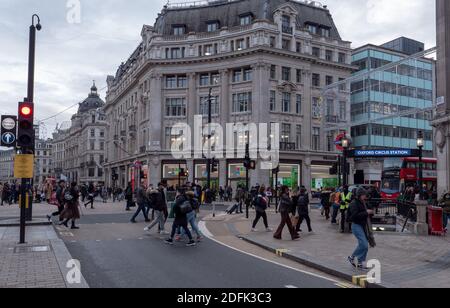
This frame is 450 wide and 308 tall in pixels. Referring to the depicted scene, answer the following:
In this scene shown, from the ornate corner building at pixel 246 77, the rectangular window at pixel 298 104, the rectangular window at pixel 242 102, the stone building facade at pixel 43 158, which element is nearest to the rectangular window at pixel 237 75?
the ornate corner building at pixel 246 77

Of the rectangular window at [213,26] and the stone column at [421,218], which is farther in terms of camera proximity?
the rectangular window at [213,26]

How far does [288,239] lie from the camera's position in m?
14.0

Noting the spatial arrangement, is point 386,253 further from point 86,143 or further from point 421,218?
point 86,143

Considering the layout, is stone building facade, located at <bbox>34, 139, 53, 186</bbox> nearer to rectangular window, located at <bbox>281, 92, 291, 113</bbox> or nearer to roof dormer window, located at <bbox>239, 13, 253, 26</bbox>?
roof dormer window, located at <bbox>239, 13, 253, 26</bbox>

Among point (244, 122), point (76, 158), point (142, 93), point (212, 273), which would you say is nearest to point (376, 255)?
point (212, 273)

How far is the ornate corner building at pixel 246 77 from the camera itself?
161ft

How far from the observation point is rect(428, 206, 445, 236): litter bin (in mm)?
15008

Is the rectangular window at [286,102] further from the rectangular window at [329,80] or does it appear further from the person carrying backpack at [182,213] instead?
the person carrying backpack at [182,213]

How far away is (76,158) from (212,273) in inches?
4440

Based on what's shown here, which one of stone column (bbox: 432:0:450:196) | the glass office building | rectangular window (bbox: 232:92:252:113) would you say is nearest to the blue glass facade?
the glass office building

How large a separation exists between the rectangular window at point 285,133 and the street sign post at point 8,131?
38860mm

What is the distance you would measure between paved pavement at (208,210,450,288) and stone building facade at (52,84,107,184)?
3181 inches

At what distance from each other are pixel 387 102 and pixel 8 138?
32.3 m
